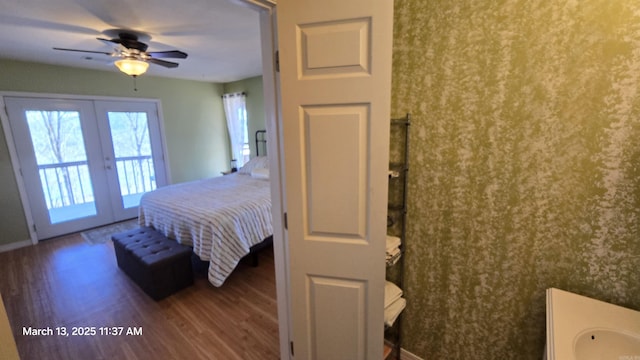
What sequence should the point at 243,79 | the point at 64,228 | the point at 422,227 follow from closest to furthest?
1. the point at 422,227
2. the point at 64,228
3. the point at 243,79

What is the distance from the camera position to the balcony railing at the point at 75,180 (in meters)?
3.80

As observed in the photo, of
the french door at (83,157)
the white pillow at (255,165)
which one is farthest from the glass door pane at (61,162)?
the white pillow at (255,165)

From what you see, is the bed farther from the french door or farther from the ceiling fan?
the french door

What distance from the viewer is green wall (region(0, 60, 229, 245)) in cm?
344

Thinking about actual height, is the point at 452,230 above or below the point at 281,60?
below

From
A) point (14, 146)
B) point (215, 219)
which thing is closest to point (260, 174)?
point (215, 219)

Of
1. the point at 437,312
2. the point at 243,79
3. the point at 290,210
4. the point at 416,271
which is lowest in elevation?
the point at 437,312

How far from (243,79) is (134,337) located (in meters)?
4.61

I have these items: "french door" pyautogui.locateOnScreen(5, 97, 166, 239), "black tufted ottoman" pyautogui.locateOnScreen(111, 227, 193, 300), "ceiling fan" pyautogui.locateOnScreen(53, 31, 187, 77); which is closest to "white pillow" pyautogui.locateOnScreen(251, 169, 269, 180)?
"black tufted ottoman" pyautogui.locateOnScreen(111, 227, 193, 300)

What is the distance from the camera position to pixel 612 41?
3.12ft

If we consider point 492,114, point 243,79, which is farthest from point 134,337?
point 243,79

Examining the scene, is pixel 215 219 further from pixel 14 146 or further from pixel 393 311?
pixel 14 146

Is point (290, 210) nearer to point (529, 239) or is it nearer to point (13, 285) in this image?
point (529, 239)

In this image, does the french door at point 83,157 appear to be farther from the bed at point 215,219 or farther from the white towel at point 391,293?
the white towel at point 391,293
